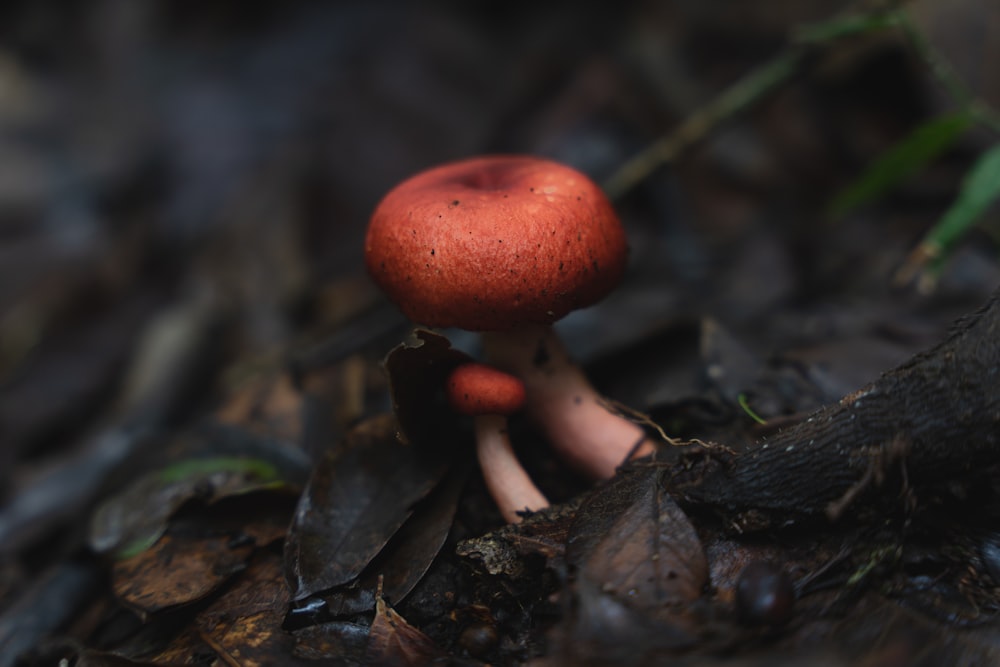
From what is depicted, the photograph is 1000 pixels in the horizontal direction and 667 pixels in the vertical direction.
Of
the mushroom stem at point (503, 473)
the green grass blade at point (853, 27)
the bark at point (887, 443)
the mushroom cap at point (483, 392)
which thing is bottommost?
the bark at point (887, 443)

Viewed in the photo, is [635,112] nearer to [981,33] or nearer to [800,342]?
[981,33]

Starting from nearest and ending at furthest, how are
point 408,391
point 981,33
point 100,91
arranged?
point 408,391, point 981,33, point 100,91

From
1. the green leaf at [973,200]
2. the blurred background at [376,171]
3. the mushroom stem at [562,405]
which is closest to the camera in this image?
the mushroom stem at [562,405]

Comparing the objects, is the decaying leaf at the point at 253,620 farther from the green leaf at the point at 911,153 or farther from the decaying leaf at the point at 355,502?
the green leaf at the point at 911,153

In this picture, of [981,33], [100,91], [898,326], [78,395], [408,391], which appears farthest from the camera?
[100,91]

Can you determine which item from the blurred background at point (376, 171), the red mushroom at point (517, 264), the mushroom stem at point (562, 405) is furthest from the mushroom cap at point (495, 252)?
the blurred background at point (376, 171)

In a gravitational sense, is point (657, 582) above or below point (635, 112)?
below

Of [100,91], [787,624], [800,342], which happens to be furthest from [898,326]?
[100,91]

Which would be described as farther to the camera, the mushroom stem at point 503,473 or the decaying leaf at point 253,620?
the mushroom stem at point 503,473

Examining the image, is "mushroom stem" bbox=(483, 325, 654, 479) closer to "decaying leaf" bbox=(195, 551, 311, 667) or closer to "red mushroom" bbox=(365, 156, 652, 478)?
"red mushroom" bbox=(365, 156, 652, 478)
